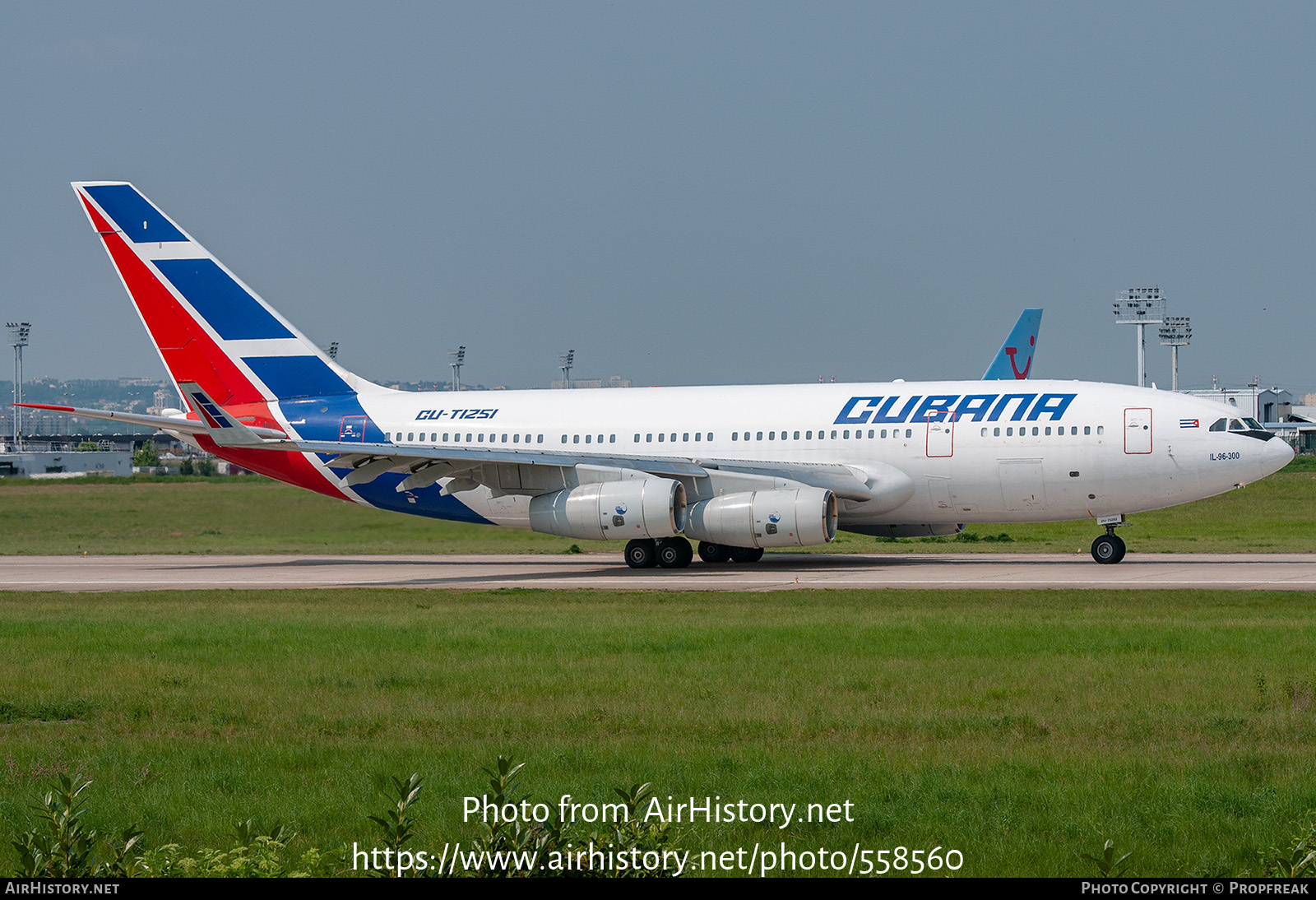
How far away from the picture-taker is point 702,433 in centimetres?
3062

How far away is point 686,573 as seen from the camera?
94.4 feet

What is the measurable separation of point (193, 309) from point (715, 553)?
13980 mm

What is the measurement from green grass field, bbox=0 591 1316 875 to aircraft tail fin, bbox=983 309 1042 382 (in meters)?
35.9

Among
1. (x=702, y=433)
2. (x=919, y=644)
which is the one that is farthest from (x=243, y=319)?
(x=919, y=644)

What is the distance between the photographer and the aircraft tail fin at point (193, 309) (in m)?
32.8

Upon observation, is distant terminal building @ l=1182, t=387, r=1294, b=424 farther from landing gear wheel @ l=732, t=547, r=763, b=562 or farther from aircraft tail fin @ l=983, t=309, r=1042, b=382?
landing gear wheel @ l=732, t=547, r=763, b=562

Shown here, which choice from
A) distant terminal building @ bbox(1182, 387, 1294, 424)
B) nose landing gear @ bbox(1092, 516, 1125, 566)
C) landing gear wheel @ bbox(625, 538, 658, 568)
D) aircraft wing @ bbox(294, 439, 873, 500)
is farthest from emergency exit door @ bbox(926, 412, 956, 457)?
distant terminal building @ bbox(1182, 387, 1294, 424)

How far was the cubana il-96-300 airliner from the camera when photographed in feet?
90.9

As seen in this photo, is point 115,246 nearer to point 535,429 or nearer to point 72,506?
point 535,429

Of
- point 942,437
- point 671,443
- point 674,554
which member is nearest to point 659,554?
point 674,554

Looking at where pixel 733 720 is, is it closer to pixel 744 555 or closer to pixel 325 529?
pixel 744 555

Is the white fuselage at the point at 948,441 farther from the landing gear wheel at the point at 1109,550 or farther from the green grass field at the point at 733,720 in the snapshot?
the green grass field at the point at 733,720

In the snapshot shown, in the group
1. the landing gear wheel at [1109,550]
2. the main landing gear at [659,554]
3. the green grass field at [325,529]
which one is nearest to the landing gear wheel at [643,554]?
the main landing gear at [659,554]

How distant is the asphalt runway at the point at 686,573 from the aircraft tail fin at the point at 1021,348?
22.2 metres
